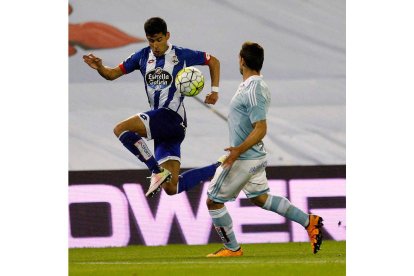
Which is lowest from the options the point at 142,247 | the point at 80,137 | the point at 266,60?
Result: the point at 142,247

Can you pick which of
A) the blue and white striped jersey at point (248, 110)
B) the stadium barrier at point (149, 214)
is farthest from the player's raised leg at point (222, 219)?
the stadium barrier at point (149, 214)

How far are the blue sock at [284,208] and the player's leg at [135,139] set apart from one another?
1.29 m

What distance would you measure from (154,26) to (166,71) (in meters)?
0.53

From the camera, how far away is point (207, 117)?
1359 cm

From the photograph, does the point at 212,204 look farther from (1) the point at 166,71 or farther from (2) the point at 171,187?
(1) the point at 166,71

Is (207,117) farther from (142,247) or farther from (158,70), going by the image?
(158,70)

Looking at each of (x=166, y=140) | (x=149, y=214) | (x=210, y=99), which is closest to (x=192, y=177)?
(x=166, y=140)

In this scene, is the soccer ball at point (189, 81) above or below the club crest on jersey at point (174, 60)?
below

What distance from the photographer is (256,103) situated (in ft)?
29.5

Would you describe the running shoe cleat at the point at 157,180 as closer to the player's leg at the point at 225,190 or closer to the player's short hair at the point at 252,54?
the player's leg at the point at 225,190

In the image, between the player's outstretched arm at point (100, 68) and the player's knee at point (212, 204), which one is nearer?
the player's knee at point (212, 204)

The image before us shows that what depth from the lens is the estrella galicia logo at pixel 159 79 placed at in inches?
404

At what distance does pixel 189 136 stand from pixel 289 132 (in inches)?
53.6
